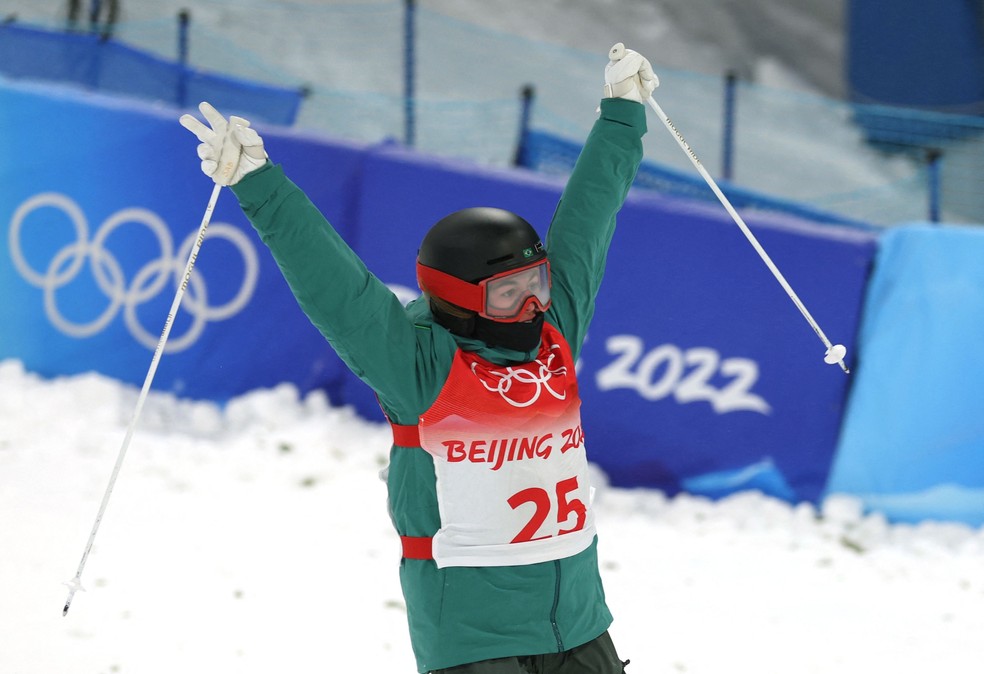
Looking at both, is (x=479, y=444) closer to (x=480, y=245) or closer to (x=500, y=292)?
(x=500, y=292)

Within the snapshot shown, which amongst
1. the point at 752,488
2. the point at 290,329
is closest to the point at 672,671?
the point at 752,488

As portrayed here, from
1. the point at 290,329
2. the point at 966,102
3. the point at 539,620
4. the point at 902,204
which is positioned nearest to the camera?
the point at 539,620

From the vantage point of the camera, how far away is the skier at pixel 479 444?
273 cm

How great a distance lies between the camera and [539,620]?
109 inches

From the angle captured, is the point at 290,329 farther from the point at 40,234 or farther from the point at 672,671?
the point at 672,671

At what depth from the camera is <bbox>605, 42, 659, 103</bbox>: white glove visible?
3.15m

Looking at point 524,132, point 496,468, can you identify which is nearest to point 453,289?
point 496,468

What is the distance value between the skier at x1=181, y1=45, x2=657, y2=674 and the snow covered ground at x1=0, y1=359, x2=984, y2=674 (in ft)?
5.37

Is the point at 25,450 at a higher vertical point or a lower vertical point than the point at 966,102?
lower

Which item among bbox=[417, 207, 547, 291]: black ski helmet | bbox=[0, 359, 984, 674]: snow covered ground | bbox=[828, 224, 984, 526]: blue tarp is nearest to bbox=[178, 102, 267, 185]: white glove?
bbox=[417, 207, 547, 291]: black ski helmet

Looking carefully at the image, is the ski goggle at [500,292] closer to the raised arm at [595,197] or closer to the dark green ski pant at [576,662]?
the raised arm at [595,197]

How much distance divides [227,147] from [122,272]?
393cm

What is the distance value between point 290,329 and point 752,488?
239 cm

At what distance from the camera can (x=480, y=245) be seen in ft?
9.17
